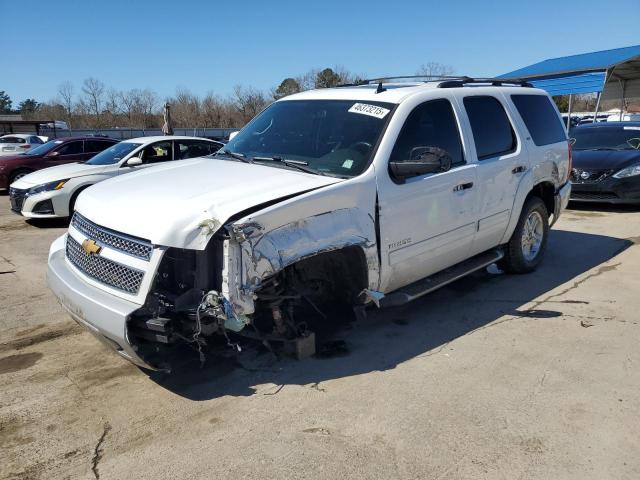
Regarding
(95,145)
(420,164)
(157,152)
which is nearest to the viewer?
(420,164)

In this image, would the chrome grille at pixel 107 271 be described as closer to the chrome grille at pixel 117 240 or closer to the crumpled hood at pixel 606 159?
the chrome grille at pixel 117 240

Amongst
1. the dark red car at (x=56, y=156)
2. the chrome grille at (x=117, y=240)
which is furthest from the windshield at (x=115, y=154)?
the chrome grille at (x=117, y=240)

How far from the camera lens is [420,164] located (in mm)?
3982

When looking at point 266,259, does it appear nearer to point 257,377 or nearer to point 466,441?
point 257,377

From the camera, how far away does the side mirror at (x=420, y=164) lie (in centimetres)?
400

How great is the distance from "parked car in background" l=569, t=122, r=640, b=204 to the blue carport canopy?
36.5ft

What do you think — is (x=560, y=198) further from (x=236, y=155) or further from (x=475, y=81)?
(x=236, y=155)

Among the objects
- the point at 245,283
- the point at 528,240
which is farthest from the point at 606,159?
the point at 245,283

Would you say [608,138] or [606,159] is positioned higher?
[608,138]

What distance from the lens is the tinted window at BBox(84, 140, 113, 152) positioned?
13.7 m

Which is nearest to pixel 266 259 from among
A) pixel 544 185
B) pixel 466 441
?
pixel 466 441

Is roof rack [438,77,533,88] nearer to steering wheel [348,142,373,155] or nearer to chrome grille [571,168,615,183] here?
steering wheel [348,142,373,155]

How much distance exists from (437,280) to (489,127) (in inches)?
66.5

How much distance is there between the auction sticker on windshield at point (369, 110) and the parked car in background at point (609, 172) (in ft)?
23.1
